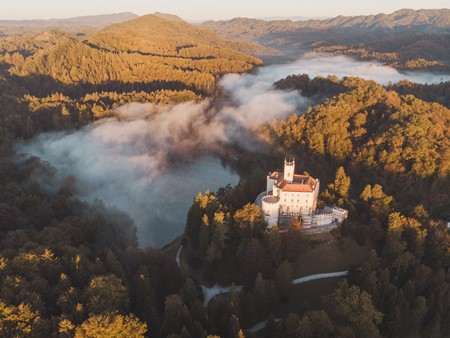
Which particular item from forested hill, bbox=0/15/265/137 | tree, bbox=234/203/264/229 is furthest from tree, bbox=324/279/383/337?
forested hill, bbox=0/15/265/137

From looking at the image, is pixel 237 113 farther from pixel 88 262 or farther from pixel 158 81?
pixel 88 262

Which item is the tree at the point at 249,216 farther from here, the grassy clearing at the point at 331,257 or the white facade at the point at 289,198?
the grassy clearing at the point at 331,257

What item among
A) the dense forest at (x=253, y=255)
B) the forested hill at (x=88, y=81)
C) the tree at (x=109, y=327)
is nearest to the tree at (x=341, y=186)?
the dense forest at (x=253, y=255)

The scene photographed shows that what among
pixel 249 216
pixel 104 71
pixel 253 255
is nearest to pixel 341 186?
pixel 249 216

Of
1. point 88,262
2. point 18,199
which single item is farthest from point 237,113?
point 88,262

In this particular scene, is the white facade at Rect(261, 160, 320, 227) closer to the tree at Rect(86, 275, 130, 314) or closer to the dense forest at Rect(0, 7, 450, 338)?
the dense forest at Rect(0, 7, 450, 338)

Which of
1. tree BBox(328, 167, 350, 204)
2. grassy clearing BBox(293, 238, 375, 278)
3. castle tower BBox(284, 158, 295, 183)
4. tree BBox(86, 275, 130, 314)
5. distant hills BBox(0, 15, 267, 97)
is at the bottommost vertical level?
grassy clearing BBox(293, 238, 375, 278)
